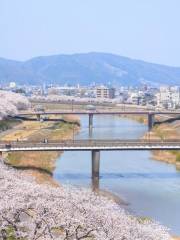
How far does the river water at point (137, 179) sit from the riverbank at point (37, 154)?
75 centimetres

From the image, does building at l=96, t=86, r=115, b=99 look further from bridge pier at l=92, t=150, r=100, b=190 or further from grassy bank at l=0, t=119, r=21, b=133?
→ bridge pier at l=92, t=150, r=100, b=190

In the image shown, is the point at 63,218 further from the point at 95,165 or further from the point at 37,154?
the point at 37,154

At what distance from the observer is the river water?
1107 inches

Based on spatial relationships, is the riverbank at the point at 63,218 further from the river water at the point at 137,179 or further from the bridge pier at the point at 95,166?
the bridge pier at the point at 95,166

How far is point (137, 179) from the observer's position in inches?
1423

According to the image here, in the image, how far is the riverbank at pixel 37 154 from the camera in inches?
1449

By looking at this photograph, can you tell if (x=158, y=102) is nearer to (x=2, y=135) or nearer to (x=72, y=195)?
(x=2, y=135)

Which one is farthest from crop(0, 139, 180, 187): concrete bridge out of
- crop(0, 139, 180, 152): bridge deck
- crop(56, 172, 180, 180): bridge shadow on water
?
crop(56, 172, 180, 180): bridge shadow on water

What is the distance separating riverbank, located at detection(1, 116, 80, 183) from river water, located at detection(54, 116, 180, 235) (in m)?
0.75

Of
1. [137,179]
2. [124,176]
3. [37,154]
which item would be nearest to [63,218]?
[137,179]

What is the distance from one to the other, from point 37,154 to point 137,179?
9984mm

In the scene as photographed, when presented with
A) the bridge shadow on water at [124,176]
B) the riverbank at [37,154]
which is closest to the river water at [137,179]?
the bridge shadow on water at [124,176]

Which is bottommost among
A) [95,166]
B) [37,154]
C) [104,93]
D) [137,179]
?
[137,179]

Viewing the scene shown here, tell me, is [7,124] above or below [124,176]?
above
